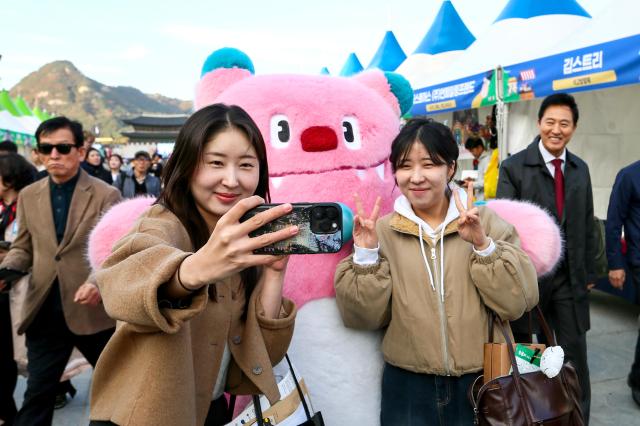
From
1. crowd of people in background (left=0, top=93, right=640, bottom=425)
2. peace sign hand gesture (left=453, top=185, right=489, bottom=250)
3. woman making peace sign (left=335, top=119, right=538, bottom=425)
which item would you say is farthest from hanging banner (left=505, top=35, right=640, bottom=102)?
peace sign hand gesture (left=453, top=185, right=489, bottom=250)

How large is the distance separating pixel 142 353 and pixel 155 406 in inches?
4.6

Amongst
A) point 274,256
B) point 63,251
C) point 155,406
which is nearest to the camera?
point 274,256

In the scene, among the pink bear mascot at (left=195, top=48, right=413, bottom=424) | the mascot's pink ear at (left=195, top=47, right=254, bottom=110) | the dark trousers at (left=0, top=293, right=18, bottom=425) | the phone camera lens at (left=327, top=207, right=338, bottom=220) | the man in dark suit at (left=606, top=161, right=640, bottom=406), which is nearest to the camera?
the phone camera lens at (left=327, top=207, right=338, bottom=220)

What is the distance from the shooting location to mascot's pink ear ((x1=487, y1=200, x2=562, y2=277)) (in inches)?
81.5

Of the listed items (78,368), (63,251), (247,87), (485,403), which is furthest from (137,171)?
(485,403)

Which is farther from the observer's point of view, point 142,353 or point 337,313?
point 337,313

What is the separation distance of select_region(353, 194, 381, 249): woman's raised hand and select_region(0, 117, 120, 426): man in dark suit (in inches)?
62.4

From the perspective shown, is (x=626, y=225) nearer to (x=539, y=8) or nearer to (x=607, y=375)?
(x=607, y=375)

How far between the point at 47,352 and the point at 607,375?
3650 mm

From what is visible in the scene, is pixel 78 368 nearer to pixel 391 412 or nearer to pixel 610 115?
pixel 391 412

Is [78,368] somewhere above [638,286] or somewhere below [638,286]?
below

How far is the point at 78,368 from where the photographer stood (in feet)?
10.7

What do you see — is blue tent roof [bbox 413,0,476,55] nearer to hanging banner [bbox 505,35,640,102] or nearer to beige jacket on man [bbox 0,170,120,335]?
hanging banner [bbox 505,35,640,102]

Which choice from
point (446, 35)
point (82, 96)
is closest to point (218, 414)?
point (446, 35)
